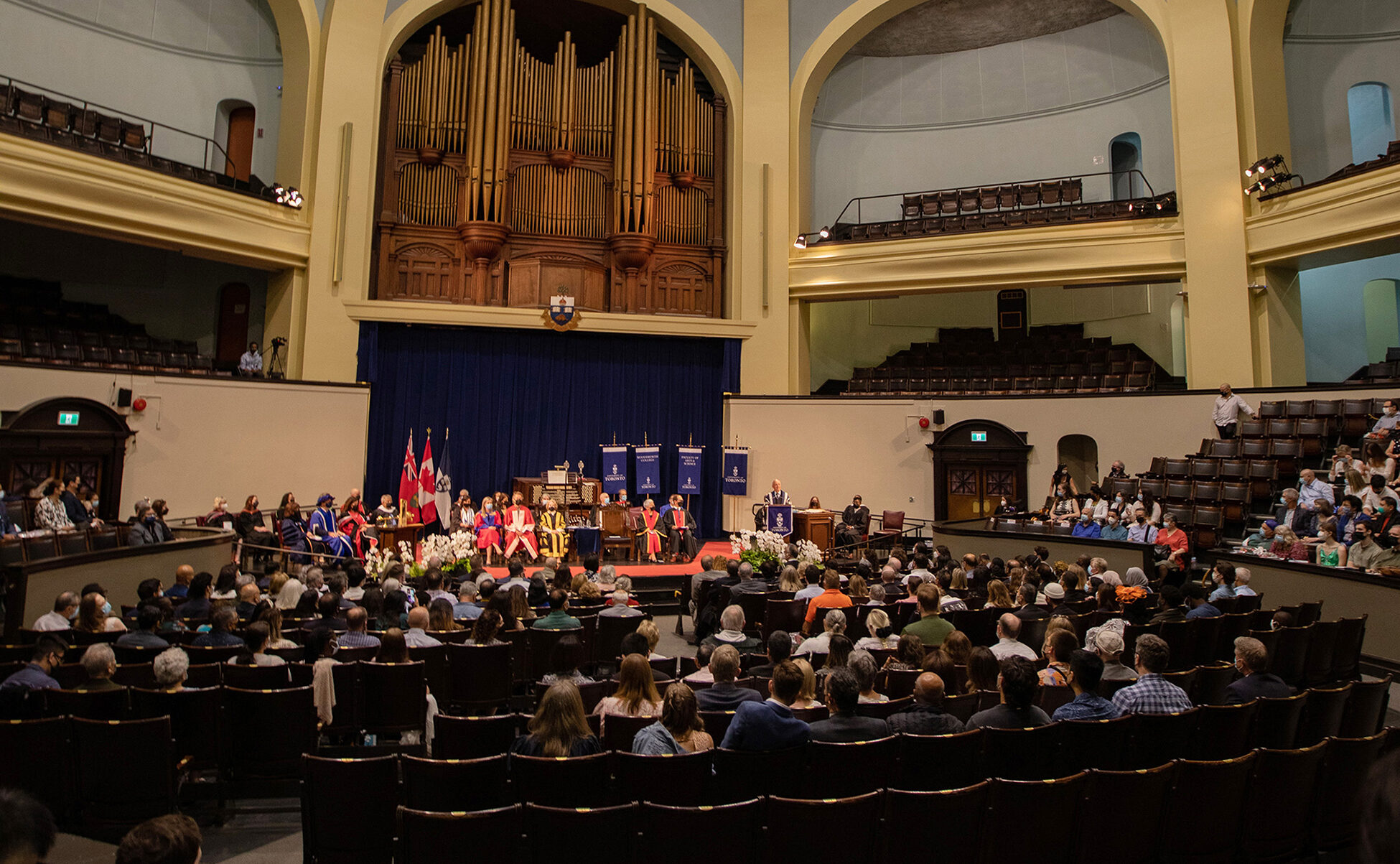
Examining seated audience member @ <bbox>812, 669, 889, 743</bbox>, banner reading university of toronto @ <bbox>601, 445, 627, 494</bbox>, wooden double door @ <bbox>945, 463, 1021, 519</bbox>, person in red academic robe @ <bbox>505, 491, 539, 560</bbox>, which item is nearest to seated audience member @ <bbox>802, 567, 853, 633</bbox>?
seated audience member @ <bbox>812, 669, 889, 743</bbox>

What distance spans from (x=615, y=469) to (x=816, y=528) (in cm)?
411

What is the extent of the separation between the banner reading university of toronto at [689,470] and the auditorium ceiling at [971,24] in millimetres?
10374

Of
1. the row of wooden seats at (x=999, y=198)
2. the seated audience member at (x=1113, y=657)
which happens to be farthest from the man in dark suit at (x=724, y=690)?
the row of wooden seats at (x=999, y=198)

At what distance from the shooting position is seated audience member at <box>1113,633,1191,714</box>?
399 centimetres

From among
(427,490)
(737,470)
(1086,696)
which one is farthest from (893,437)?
(1086,696)

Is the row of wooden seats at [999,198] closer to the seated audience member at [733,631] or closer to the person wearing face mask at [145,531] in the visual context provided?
the seated audience member at [733,631]

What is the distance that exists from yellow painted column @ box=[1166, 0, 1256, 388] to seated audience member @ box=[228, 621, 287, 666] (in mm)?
14486

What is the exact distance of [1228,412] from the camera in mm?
12617

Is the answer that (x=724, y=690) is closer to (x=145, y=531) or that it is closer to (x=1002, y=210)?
(x=145, y=531)

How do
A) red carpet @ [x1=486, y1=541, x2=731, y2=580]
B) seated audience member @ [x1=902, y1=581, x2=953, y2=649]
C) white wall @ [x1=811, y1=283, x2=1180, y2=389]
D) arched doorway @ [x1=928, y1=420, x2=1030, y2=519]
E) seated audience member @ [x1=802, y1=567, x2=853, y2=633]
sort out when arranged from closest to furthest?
seated audience member @ [x1=902, y1=581, x2=953, y2=649] < seated audience member @ [x1=802, y1=567, x2=853, y2=633] < red carpet @ [x1=486, y1=541, x2=731, y2=580] < arched doorway @ [x1=928, y1=420, x2=1030, y2=519] < white wall @ [x1=811, y1=283, x2=1180, y2=389]

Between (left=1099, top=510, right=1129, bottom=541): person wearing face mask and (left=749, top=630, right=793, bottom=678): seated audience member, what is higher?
(left=1099, top=510, right=1129, bottom=541): person wearing face mask

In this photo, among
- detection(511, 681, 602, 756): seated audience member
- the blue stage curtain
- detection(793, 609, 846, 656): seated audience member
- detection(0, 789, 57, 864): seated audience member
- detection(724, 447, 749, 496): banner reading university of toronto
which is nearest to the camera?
detection(0, 789, 57, 864): seated audience member

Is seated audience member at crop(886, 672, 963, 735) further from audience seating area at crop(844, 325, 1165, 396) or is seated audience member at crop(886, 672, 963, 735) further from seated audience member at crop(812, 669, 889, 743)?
audience seating area at crop(844, 325, 1165, 396)

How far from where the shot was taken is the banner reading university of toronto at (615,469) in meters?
16.0
